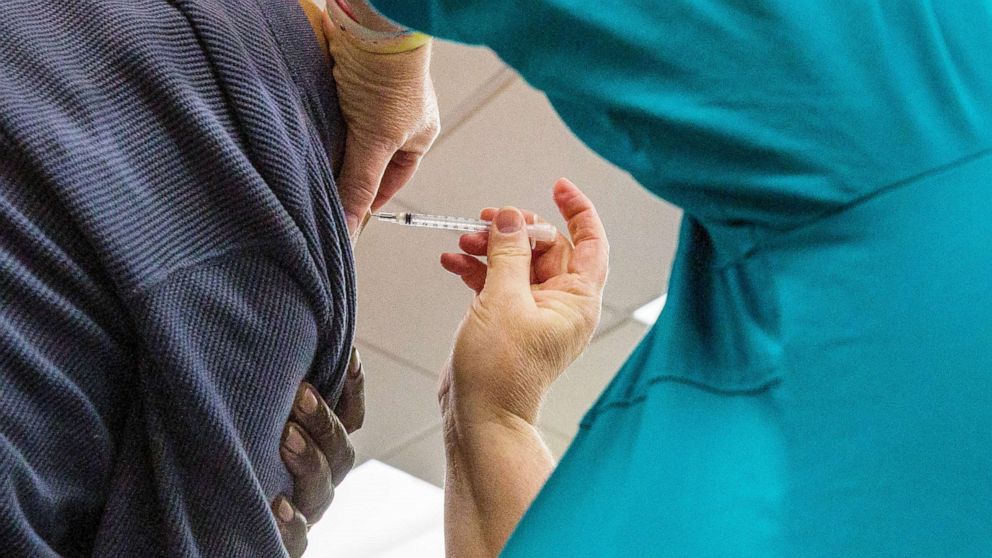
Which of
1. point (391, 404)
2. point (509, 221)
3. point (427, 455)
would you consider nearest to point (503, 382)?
point (509, 221)

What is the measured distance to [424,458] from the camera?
2.94 m

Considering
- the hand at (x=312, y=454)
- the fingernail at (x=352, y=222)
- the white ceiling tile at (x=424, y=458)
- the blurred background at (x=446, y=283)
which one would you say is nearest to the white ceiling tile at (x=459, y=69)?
the blurred background at (x=446, y=283)

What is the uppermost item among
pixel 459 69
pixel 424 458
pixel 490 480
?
pixel 490 480

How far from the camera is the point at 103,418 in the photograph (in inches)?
22.9

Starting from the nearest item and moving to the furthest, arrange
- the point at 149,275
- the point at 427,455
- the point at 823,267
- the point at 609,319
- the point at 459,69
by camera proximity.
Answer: the point at 823,267 < the point at 149,275 < the point at 459,69 < the point at 609,319 < the point at 427,455

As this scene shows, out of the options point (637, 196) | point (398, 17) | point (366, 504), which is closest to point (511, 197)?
point (637, 196)

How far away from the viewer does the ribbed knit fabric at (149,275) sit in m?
0.53

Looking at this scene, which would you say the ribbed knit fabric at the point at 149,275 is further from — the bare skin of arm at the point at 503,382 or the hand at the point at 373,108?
the bare skin of arm at the point at 503,382

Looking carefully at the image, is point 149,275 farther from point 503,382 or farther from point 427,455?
point 427,455

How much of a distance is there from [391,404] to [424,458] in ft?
0.99

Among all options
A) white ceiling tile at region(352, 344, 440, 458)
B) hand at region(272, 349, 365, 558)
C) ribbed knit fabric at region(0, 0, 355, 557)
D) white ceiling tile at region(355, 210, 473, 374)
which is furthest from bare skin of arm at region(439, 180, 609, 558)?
white ceiling tile at region(352, 344, 440, 458)

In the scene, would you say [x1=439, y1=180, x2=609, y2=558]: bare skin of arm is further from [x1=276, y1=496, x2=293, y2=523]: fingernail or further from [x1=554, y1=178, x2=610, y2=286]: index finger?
[x1=276, y1=496, x2=293, y2=523]: fingernail

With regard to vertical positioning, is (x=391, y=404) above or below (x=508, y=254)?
below

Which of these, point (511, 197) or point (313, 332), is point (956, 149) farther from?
point (511, 197)
